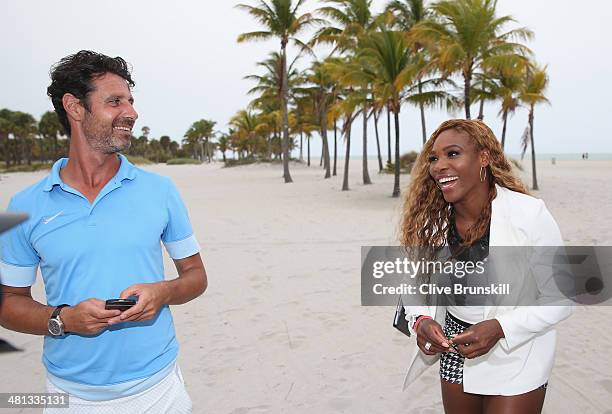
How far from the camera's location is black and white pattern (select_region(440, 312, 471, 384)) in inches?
75.2

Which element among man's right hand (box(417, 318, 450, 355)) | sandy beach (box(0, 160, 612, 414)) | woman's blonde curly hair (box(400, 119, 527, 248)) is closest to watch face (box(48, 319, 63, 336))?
sandy beach (box(0, 160, 612, 414))

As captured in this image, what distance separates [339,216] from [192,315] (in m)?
7.56

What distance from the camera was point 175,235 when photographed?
1794 millimetres

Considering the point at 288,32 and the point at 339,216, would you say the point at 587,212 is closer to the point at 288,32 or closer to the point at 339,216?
the point at 339,216

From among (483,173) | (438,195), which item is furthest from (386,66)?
(483,173)

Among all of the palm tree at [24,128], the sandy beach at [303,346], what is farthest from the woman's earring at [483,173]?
the palm tree at [24,128]

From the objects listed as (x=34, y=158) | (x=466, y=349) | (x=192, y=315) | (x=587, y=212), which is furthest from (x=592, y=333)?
(x=34, y=158)

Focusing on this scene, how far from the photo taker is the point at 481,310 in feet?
6.08

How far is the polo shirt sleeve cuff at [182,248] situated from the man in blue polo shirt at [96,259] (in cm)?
11

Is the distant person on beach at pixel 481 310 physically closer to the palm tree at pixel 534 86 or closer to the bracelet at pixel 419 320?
the bracelet at pixel 419 320

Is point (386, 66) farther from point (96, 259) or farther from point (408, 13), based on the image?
point (96, 259)

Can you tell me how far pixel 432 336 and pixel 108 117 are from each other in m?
1.57

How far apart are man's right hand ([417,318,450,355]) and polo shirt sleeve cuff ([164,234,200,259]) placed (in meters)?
1.05

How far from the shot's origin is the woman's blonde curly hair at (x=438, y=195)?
1.90m
